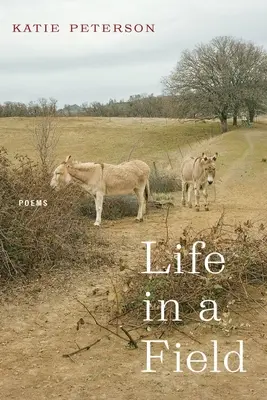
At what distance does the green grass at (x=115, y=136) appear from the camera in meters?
36.8

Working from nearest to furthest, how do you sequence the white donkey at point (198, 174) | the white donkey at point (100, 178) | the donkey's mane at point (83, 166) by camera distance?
the white donkey at point (100, 178) → the donkey's mane at point (83, 166) → the white donkey at point (198, 174)

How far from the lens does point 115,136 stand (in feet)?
145

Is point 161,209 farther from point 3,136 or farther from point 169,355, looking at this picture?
point 3,136

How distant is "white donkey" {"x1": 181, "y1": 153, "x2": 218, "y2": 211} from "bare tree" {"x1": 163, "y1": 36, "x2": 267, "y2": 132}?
→ 1285 inches

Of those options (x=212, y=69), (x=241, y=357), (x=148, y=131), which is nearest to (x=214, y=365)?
(x=241, y=357)

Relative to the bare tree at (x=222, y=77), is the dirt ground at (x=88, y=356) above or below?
below

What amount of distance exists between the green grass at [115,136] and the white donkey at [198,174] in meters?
17.7

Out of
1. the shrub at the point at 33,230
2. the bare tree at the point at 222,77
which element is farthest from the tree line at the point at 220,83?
the shrub at the point at 33,230

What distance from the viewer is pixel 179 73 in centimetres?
5166

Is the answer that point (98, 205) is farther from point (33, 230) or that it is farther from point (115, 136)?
point (115, 136)

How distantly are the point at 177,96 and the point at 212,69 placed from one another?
3858 mm

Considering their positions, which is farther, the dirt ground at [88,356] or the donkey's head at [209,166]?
the donkey's head at [209,166]

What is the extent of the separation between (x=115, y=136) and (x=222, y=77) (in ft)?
39.7

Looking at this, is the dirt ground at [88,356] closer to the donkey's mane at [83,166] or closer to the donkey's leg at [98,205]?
the donkey's leg at [98,205]
